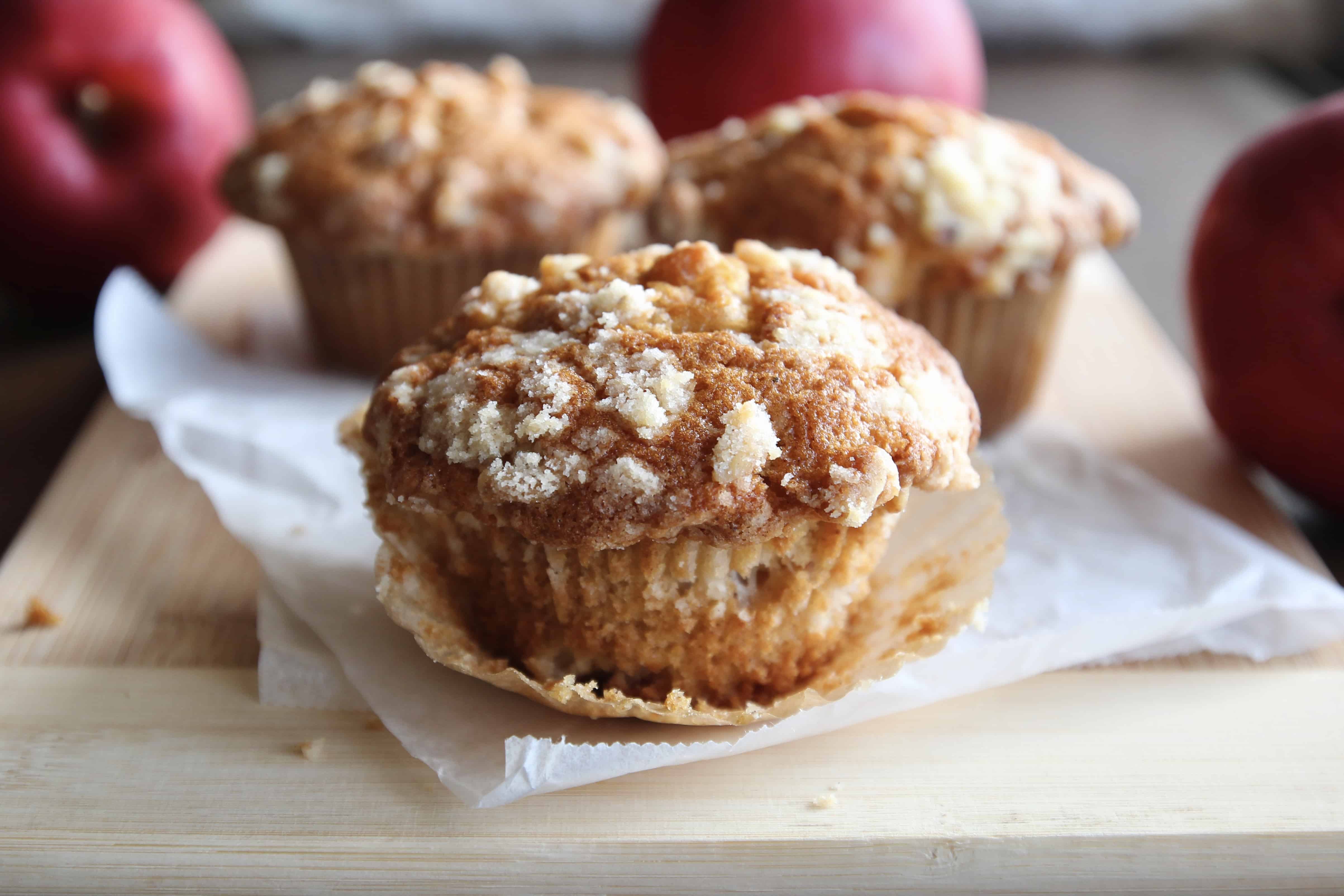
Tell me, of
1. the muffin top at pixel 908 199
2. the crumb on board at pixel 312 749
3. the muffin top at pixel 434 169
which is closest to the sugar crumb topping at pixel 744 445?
the crumb on board at pixel 312 749

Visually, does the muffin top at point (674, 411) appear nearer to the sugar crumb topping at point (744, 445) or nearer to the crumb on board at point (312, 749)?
the sugar crumb topping at point (744, 445)

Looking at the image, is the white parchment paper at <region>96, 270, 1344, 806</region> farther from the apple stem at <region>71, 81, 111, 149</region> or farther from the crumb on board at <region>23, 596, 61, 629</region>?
the apple stem at <region>71, 81, 111, 149</region>

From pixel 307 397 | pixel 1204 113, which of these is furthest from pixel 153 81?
pixel 1204 113

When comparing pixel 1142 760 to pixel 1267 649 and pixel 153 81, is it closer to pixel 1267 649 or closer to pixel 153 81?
pixel 1267 649

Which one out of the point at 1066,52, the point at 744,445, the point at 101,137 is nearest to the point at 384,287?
the point at 101,137

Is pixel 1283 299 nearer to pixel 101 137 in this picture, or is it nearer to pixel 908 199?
pixel 908 199

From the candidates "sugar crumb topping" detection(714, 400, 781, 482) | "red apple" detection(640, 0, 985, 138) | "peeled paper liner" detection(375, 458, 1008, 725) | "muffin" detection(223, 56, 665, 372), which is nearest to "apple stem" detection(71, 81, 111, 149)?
"muffin" detection(223, 56, 665, 372)
